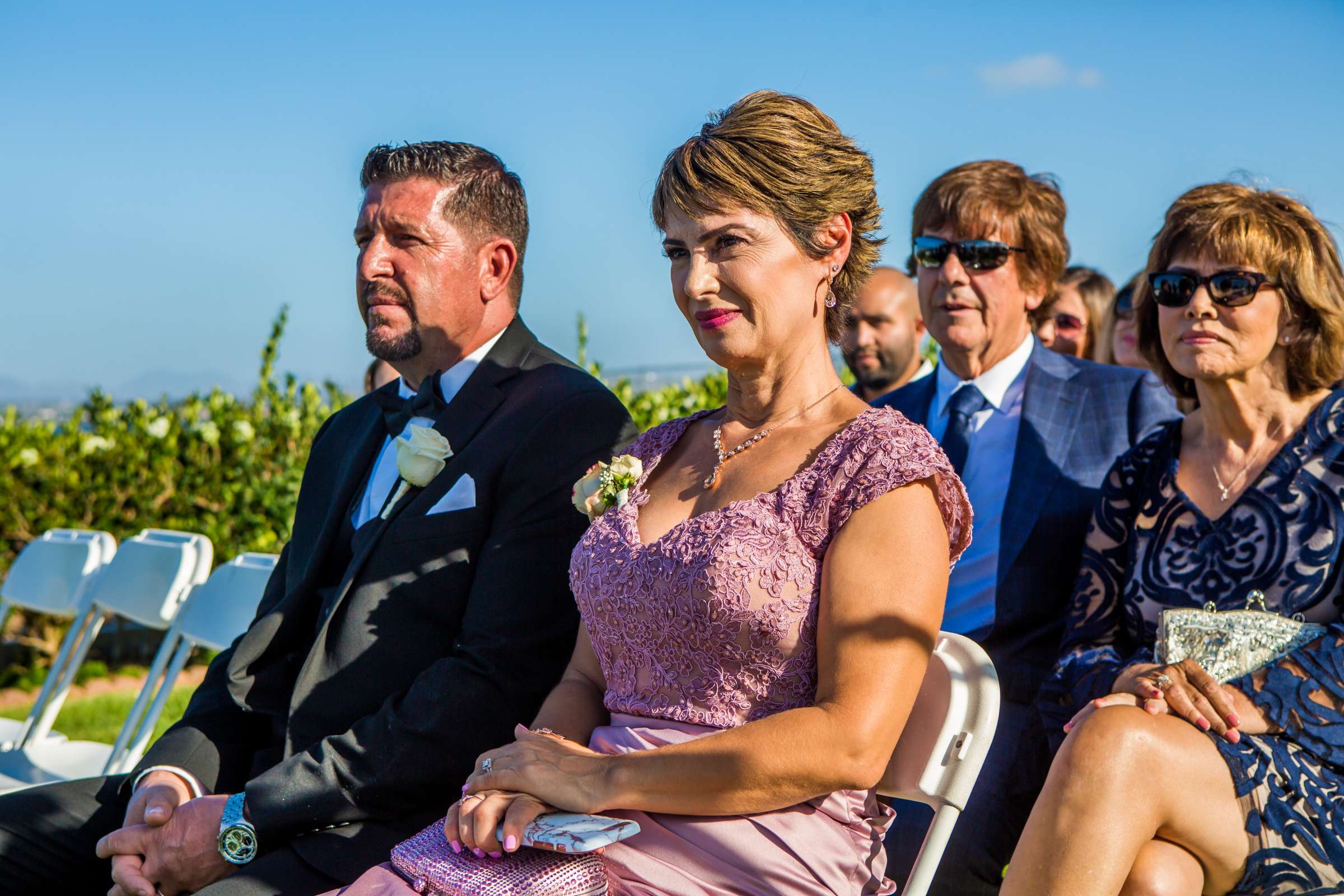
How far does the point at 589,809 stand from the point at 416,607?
0.98 metres

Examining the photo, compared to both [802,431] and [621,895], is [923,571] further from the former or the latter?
[621,895]

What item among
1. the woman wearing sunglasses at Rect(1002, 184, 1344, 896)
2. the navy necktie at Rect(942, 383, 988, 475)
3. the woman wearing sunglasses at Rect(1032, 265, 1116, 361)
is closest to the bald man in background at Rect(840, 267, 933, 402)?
the woman wearing sunglasses at Rect(1032, 265, 1116, 361)

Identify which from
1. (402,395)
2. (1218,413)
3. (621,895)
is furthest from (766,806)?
(402,395)

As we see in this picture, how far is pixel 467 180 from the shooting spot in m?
3.56

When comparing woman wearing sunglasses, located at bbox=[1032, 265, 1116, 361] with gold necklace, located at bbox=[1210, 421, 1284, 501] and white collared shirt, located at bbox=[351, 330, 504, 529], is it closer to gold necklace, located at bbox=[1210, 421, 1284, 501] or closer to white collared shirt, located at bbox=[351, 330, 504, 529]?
gold necklace, located at bbox=[1210, 421, 1284, 501]

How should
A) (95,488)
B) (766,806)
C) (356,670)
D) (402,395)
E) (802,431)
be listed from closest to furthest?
(766,806)
(802,431)
(356,670)
(402,395)
(95,488)

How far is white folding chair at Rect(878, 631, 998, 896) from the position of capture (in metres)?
2.30

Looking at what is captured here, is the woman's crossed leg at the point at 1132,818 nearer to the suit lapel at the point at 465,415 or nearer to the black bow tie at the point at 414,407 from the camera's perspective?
the suit lapel at the point at 465,415

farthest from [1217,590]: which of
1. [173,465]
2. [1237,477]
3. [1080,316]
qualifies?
[173,465]

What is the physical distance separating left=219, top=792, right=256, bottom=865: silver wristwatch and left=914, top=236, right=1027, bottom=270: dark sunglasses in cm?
289

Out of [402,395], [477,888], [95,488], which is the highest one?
[402,395]

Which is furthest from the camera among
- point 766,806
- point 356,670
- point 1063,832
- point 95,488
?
point 95,488

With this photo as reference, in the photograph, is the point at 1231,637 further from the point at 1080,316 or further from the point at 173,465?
the point at 173,465

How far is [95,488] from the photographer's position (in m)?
8.61
